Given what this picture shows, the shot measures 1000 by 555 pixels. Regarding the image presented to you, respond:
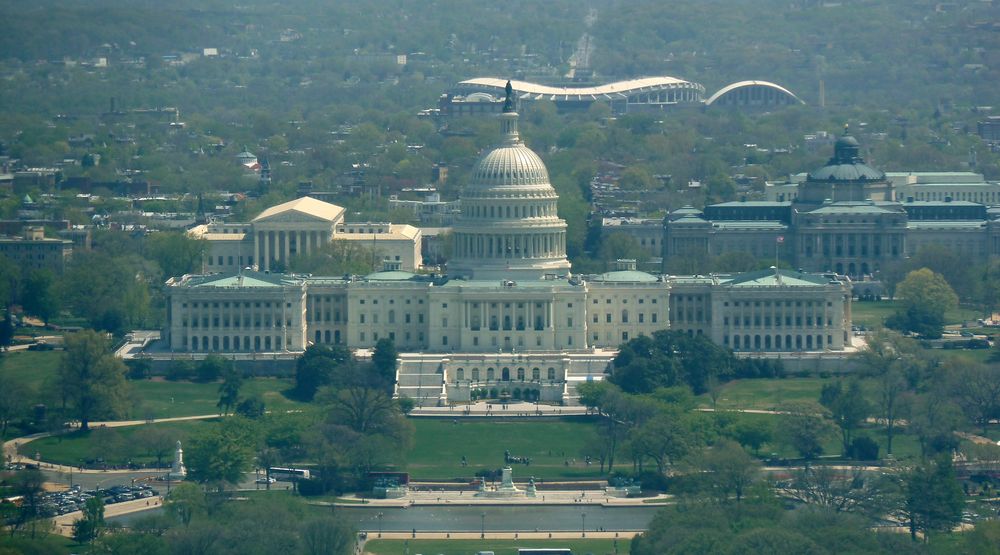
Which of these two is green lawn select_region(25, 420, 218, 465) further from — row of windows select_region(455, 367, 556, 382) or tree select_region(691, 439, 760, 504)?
tree select_region(691, 439, 760, 504)

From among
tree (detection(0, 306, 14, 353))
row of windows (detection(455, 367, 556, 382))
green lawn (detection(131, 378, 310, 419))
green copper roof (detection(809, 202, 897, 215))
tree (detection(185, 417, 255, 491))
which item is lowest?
tree (detection(185, 417, 255, 491))

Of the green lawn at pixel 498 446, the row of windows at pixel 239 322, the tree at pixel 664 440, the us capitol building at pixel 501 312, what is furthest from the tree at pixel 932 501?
the row of windows at pixel 239 322

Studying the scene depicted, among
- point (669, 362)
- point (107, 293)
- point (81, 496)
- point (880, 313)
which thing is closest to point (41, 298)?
Answer: point (107, 293)

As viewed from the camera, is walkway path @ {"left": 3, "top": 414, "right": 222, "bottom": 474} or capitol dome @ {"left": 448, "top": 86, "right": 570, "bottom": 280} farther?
capitol dome @ {"left": 448, "top": 86, "right": 570, "bottom": 280}

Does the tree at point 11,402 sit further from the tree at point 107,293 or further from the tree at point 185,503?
the tree at point 107,293

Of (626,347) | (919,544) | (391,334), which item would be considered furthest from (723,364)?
(919,544)

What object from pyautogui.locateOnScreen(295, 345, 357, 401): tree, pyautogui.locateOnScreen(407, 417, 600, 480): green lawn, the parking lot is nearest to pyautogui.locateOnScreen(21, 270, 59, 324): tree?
pyautogui.locateOnScreen(295, 345, 357, 401): tree

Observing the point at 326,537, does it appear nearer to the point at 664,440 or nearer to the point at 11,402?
the point at 664,440
